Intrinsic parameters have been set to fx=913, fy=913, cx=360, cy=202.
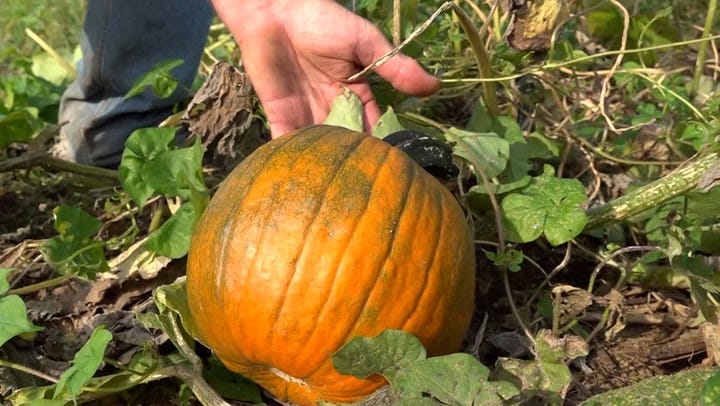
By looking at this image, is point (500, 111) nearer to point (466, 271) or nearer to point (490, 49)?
point (490, 49)

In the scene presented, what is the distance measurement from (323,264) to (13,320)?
58 centimetres

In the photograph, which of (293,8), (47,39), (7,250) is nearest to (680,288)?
(293,8)

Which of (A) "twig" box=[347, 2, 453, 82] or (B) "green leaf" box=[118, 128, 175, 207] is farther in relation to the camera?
(B) "green leaf" box=[118, 128, 175, 207]

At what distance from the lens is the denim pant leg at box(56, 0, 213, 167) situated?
2.89 m

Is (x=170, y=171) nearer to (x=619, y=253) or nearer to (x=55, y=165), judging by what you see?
(x=55, y=165)

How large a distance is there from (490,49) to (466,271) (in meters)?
1.04

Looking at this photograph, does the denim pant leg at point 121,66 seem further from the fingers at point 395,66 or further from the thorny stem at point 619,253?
the thorny stem at point 619,253

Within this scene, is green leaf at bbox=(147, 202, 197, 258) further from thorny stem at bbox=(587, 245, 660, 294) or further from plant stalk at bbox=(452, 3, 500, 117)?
thorny stem at bbox=(587, 245, 660, 294)

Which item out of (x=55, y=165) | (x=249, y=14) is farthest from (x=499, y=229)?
(x=55, y=165)

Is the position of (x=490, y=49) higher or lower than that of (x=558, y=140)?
higher

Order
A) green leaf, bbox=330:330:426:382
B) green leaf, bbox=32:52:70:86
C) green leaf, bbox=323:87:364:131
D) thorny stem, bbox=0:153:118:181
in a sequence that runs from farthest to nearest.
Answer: green leaf, bbox=32:52:70:86
thorny stem, bbox=0:153:118:181
green leaf, bbox=323:87:364:131
green leaf, bbox=330:330:426:382

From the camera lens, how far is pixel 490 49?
8.57 feet

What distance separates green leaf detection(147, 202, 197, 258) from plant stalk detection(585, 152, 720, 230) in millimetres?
916

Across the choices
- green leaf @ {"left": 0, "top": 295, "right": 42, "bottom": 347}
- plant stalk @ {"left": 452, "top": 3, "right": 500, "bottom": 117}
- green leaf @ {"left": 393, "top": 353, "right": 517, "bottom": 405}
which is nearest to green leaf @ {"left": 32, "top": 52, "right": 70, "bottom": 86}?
plant stalk @ {"left": 452, "top": 3, "right": 500, "bottom": 117}
